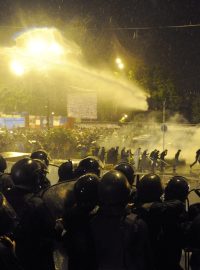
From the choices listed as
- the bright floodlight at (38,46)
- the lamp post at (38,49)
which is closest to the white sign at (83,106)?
the lamp post at (38,49)

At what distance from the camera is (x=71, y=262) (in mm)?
3324

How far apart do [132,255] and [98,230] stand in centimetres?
33

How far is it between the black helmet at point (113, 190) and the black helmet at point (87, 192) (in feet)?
0.90

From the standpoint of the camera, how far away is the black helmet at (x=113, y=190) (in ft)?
10.9

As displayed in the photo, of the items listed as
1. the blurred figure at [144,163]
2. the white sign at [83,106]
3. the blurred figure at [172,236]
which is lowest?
the blurred figure at [144,163]

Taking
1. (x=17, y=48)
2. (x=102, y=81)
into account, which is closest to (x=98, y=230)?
(x=17, y=48)

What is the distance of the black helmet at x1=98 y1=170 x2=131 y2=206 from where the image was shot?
331 centimetres

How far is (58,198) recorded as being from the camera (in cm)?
401

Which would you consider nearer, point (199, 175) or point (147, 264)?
point (147, 264)

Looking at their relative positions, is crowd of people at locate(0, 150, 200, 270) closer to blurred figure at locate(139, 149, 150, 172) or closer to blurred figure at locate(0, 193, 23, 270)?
blurred figure at locate(0, 193, 23, 270)

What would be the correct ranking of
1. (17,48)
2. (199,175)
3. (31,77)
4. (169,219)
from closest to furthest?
(169,219) < (199,175) < (17,48) < (31,77)

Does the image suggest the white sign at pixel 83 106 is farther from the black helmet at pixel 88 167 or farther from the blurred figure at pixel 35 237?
the blurred figure at pixel 35 237

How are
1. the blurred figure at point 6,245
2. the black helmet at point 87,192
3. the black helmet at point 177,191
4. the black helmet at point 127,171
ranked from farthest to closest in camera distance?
the black helmet at point 127,171 < the black helmet at point 177,191 < the black helmet at point 87,192 < the blurred figure at point 6,245

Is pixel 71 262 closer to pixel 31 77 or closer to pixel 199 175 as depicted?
pixel 199 175
